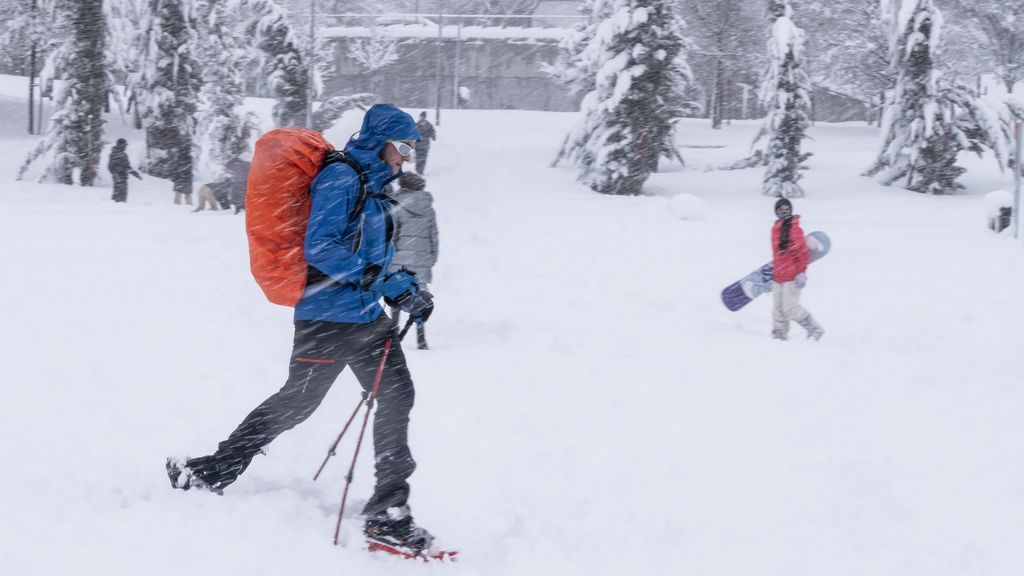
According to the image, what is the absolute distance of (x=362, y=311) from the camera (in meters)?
3.82

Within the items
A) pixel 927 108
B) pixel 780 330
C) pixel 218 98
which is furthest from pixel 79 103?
pixel 927 108

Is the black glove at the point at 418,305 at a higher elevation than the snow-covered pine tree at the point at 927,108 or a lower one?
Answer: lower

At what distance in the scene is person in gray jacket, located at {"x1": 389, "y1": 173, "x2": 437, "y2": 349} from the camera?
27.4 ft

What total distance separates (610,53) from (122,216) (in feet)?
40.0

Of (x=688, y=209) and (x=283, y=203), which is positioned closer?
(x=283, y=203)

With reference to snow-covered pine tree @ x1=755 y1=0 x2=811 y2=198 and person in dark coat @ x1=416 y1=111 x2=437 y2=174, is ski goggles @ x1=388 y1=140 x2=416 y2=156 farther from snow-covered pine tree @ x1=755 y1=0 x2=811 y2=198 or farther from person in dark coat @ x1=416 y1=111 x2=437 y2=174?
snow-covered pine tree @ x1=755 y1=0 x2=811 y2=198

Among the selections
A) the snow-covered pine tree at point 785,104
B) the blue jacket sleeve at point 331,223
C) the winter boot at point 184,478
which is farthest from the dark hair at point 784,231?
the snow-covered pine tree at point 785,104

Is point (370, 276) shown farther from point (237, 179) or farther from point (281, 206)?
point (237, 179)

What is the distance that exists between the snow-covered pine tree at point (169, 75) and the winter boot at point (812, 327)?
20.0 meters

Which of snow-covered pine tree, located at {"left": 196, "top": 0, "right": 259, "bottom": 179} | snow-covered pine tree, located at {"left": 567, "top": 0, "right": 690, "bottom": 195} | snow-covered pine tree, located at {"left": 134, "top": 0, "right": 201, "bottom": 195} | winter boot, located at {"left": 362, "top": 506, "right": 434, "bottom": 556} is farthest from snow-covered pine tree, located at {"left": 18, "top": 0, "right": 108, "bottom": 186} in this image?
winter boot, located at {"left": 362, "top": 506, "right": 434, "bottom": 556}

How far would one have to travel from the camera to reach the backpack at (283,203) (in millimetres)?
3594

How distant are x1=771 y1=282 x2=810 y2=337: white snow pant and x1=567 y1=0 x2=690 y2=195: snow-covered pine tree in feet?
42.9

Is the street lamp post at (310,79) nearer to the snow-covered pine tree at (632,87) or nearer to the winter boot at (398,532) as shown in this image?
the snow-covered pine tree at (632,87)

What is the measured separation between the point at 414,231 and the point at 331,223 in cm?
484
